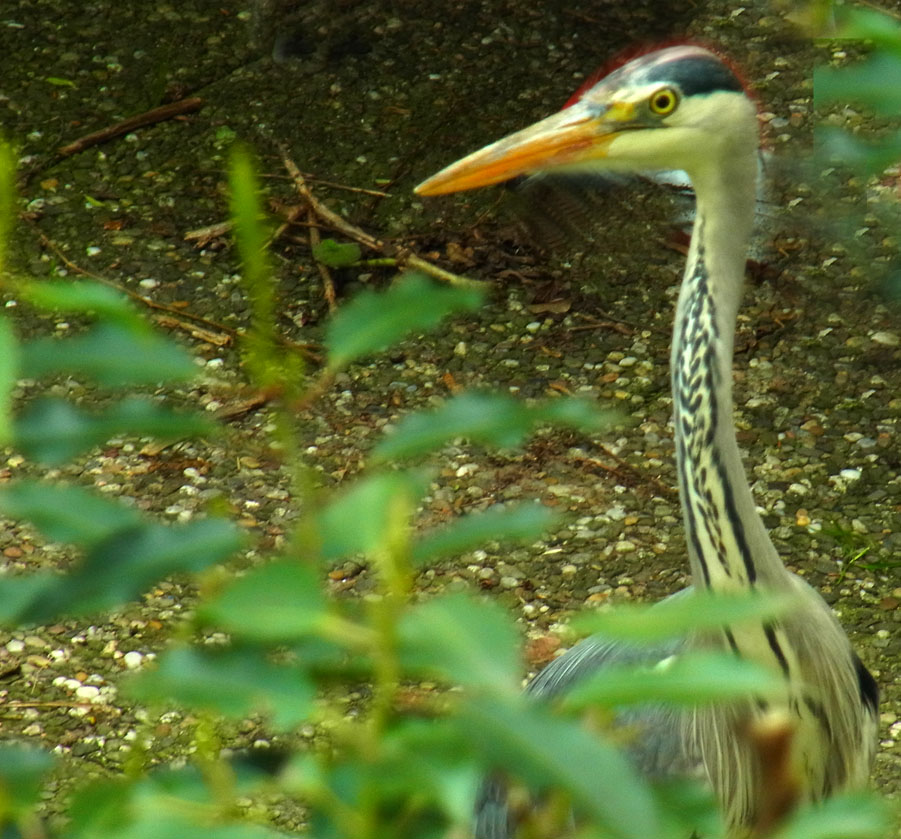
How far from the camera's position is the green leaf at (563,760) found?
40cm

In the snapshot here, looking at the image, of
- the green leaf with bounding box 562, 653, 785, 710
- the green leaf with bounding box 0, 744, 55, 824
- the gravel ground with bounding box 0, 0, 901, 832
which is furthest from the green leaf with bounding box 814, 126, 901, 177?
the gravel ground with bounding box 0, 0, 901, 832

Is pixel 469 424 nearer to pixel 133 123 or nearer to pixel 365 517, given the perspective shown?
pixel 365 517

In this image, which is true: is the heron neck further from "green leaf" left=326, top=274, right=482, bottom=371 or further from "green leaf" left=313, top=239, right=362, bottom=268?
"green leaf" left=313, top=239, right=362, bottom=268

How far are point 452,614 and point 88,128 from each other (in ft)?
12.7

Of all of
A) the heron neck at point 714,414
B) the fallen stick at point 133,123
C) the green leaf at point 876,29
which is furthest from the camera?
the fallen stick at point 133,123

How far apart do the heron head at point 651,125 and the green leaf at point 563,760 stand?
55.4 inches

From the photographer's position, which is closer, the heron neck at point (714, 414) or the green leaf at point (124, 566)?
the green leaf at point (124, 566)

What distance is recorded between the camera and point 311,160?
4.00 meters

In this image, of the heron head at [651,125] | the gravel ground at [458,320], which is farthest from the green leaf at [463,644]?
the gravel ground at [458,320]

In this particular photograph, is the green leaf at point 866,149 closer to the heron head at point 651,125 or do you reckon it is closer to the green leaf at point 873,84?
the green leaf at point 873,84

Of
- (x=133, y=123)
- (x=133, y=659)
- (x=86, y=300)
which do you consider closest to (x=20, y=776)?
(x=86, y=300)

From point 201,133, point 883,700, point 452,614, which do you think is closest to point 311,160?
point 201,133

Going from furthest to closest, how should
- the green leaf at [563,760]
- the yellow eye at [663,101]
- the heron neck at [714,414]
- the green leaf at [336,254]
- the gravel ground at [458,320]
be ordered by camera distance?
the green leaf at [336,254]
the gravel ground at [458,320]
the yellow eye at [663,101]
the heron neck at [714,414]
the green leaf at [563,760]

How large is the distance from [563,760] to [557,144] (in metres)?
1.51
